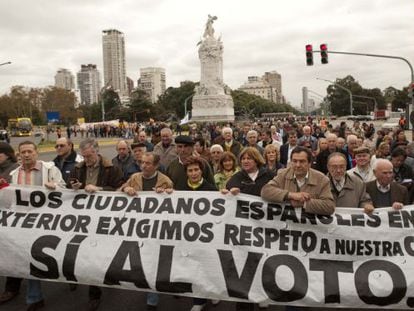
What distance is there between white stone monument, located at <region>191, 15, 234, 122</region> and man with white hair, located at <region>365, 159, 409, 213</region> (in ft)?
190

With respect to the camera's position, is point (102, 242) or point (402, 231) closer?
point (402, 231)

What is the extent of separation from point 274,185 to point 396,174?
319cm

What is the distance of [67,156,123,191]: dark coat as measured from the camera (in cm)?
524

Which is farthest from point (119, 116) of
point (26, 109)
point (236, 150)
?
point (236, 150)

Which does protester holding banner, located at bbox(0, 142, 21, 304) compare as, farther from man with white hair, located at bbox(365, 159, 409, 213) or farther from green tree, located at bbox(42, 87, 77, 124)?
green tree, located at bbox(42, 87, 77, 124)

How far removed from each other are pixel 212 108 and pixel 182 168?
192 ft

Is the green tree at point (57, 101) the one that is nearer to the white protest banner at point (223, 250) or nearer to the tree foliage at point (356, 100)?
the tree foliage at point (356, 100)

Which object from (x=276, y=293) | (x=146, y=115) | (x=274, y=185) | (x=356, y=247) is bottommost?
(x=276, y=293)

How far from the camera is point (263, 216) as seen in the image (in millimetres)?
4484

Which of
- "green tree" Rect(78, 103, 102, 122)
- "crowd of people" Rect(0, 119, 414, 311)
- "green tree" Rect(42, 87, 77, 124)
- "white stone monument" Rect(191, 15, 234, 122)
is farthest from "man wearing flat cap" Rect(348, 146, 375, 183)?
"green tree" Rect(78, 103, 102, 122)

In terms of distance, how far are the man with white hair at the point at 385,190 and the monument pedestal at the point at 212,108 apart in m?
57.9

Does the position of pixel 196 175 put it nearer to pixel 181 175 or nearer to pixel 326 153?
pixel 181 175

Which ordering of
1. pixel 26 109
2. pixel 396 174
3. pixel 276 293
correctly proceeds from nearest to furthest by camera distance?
pixel 276 293 < pixel 396 174 < pixel 26 109

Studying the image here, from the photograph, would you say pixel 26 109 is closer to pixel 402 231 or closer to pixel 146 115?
pixel 146 115
